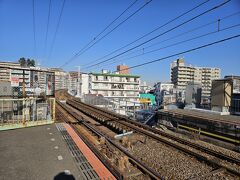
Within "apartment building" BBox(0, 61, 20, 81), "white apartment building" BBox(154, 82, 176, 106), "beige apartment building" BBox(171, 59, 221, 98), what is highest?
"beige apartment building" BBox(171, 59, 221, 98)

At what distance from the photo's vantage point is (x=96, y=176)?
Answer: 186 inches

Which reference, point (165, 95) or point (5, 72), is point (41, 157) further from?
point (165, 95)

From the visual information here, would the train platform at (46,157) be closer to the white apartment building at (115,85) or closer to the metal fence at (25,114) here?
the metal fence at (25,114)

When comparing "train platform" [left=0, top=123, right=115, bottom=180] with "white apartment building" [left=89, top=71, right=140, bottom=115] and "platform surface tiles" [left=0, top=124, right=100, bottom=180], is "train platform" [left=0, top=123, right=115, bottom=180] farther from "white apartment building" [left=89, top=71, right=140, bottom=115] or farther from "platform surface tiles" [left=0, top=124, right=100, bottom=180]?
"white apartment building" [left=89, top=71, right=140, bottom=115]

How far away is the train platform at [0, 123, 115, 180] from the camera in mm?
4746

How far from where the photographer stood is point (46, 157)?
224 inches

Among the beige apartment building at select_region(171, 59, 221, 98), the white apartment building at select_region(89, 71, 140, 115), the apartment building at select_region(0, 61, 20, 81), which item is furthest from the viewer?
the beige apartment building at select_region(171, 59, 221, 98)

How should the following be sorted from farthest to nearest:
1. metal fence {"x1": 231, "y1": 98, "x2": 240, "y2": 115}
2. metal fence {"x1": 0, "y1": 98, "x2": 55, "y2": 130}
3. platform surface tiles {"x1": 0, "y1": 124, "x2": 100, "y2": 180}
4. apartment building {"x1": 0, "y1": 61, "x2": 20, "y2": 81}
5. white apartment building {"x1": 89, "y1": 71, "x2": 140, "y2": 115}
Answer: white apartment building {"x1": 89, "y1": 71, "x2": 140, "y2": 115} < metal fence {"x1": 231, "y1": 98, "x2": 240, "y2": 115} < apartment building {"x1": 0, "y1": 61, "x2": 20, "y2": 81} < metal fence {"x1": 0, "y1": 98, "x2": 55, "y2": 130} < platform surface tiles {"x1": 0, "y1": 124, "x2": 100, "y2": 180}

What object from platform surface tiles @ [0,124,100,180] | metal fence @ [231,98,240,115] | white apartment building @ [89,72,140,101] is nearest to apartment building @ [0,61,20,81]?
platform surface tiles @ [0,124,100,180]

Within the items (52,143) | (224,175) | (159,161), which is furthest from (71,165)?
(224,175)

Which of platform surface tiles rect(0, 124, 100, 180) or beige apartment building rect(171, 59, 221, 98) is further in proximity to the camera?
beige apartment building rect(171, 59, 221, 98)

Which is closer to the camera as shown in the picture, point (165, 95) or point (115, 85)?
point (165, 95)

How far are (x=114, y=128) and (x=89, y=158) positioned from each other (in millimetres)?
7268

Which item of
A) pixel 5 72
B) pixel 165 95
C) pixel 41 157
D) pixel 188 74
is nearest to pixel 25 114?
pixel 41 157
